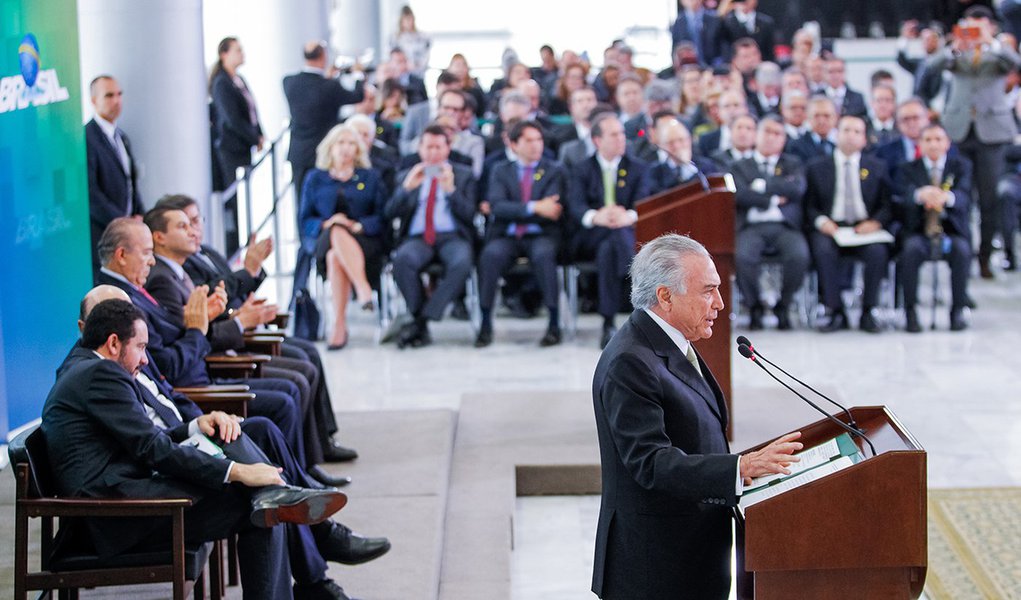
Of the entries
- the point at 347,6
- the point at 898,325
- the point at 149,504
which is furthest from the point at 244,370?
the point at 347,6

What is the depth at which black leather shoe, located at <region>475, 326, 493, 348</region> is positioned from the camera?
914 centimetres

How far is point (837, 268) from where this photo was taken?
30.7 ft

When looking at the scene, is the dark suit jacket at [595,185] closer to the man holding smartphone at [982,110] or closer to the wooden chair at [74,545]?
the man holding smartphone at [982,110]

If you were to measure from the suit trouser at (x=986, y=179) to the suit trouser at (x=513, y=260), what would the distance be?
363 cm

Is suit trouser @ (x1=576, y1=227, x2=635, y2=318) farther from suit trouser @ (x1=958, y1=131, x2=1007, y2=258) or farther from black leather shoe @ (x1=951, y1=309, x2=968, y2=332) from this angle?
suit trouser @ (x1=958, y1=131, x2=1007, y2=258)

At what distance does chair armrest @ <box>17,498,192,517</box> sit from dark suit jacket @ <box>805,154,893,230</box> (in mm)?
6431

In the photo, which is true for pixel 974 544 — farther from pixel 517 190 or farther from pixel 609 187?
pixel 517 190

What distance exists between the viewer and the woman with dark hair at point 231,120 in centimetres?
998

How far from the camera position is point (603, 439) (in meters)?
3.40

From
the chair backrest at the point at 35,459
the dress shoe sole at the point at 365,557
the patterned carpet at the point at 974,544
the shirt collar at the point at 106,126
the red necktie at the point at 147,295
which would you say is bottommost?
the patterned carpet at the point at 974,544

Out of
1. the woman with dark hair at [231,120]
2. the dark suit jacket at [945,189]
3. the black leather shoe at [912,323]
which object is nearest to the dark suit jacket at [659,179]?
the dark suit jacket at [945,189]

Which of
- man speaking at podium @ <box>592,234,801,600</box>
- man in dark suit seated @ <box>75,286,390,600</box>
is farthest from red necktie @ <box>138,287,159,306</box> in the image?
man speaking at podium @ <box>592,234,801,600</box>

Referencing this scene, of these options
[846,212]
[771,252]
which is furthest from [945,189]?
[771,252]

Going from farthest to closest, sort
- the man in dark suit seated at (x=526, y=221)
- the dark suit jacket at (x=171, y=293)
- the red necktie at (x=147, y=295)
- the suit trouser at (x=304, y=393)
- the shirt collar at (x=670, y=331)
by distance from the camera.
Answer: the man in dark suit seated at (x=526, y=221) < the suit trouser at (x=304, y=393) < the dark suit jacket at (x=171, y=293) < the red necktie at (x=147, y=295) < the shirt collar at (x=670, y=331)
